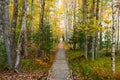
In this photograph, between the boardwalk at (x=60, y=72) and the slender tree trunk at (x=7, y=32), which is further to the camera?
the slender tree trunk at (x=7, y=32)

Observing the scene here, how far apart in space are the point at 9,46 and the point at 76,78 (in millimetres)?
4569

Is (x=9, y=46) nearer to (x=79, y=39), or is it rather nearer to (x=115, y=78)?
(x=115, y=78)

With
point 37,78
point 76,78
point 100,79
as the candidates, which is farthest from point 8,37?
point 100,79

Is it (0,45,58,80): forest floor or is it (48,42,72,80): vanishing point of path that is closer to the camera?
(0,45,58,80): forest floor

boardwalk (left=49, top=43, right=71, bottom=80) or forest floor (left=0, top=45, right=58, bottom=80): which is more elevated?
forest floor (left=0, top=45, right=58, bottom=80)

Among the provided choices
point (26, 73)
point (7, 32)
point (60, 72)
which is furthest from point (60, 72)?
point (7, 32)

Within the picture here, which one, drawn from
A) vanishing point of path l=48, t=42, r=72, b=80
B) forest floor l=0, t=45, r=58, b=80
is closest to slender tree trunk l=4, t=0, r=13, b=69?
forest floor l=0, t=45, r=58, b=80

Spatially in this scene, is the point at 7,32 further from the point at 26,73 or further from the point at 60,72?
the point at 60,72

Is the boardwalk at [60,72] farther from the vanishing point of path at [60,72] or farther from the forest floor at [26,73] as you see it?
the forest floor at [26,73]

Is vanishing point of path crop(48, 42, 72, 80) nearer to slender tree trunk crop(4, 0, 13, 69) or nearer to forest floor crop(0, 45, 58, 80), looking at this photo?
forest floor crop(0, 45, 58, 80)

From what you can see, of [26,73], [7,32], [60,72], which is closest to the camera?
[7,32]

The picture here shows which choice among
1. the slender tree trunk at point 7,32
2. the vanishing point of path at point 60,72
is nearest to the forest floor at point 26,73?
the vanishing point of path at point 60,72

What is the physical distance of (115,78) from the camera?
11508mm

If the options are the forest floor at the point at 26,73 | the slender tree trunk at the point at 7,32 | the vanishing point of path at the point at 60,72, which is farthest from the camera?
the slender tree trunk at the point at 7,32
